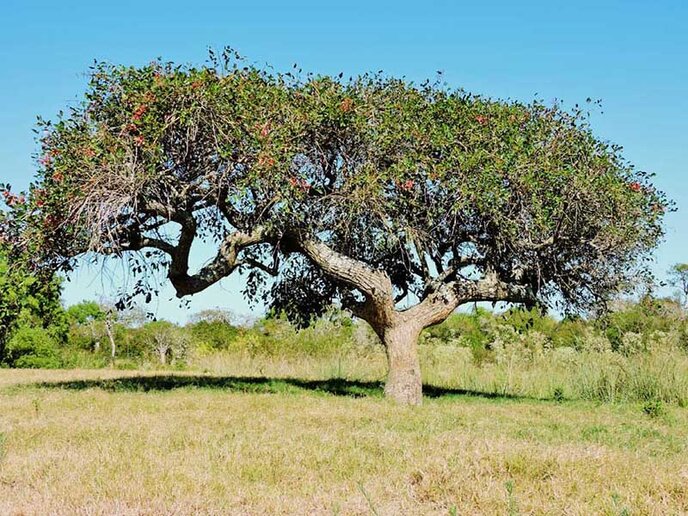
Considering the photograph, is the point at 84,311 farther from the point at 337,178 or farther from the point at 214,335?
the point at 337,178

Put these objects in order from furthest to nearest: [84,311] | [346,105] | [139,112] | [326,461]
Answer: [84,311] < [346,105] < [139,112] < [326,461]

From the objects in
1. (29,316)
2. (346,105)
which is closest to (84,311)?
(29,316)

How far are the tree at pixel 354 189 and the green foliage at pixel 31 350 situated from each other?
1565 centimetres

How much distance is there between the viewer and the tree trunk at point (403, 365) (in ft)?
38.3

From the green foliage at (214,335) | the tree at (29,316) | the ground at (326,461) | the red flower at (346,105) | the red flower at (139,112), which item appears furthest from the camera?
the green foliage at (214,335)

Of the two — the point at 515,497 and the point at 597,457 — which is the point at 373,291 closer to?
the point at 597,457

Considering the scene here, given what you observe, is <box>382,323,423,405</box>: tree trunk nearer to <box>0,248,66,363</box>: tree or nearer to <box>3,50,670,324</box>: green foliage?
<box>3,50,670,324</box>: green foliage

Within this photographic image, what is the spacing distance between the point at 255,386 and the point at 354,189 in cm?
501

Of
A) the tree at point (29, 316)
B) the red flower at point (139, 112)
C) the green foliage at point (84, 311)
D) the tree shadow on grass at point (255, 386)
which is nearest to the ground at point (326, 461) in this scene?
the tree shadow on grass at point (255, 386)

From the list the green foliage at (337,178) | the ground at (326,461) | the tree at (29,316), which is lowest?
the ground at (326,461)

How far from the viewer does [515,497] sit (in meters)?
4.47

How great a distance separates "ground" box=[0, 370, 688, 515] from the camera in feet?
14.3

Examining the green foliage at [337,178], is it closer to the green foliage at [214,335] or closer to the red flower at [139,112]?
the red flower at [139,112]

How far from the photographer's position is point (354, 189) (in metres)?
10.8
